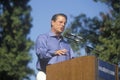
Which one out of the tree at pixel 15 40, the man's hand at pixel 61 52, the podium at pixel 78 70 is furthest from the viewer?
the tree at pixel 15 40

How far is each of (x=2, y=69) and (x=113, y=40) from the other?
2.73m

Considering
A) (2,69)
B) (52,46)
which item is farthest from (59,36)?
(2,69)

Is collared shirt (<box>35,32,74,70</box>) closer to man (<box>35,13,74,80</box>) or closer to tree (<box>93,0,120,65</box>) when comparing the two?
man (<box>35,13,74,80</box>)

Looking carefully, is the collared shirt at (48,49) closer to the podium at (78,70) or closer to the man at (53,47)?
the man at (53,47)

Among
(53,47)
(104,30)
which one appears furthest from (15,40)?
(53,47)

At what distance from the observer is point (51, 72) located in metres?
2.72

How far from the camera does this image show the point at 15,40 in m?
9.41

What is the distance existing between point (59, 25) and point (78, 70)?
57 centimetres

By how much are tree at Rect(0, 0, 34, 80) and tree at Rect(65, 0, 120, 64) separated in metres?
1.08

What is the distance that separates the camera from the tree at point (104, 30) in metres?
9.30

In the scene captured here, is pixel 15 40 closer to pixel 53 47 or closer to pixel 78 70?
pixel 53 47

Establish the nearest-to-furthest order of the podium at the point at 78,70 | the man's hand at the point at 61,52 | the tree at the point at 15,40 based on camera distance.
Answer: the podium at the point at 78,70 → the man's hand at the point at 61,52 → the tree at the point at 15,40

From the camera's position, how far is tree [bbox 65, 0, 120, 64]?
30.5ft

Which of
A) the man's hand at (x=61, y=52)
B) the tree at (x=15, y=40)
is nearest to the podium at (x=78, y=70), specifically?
the man's hand at (x=61, y=52)
